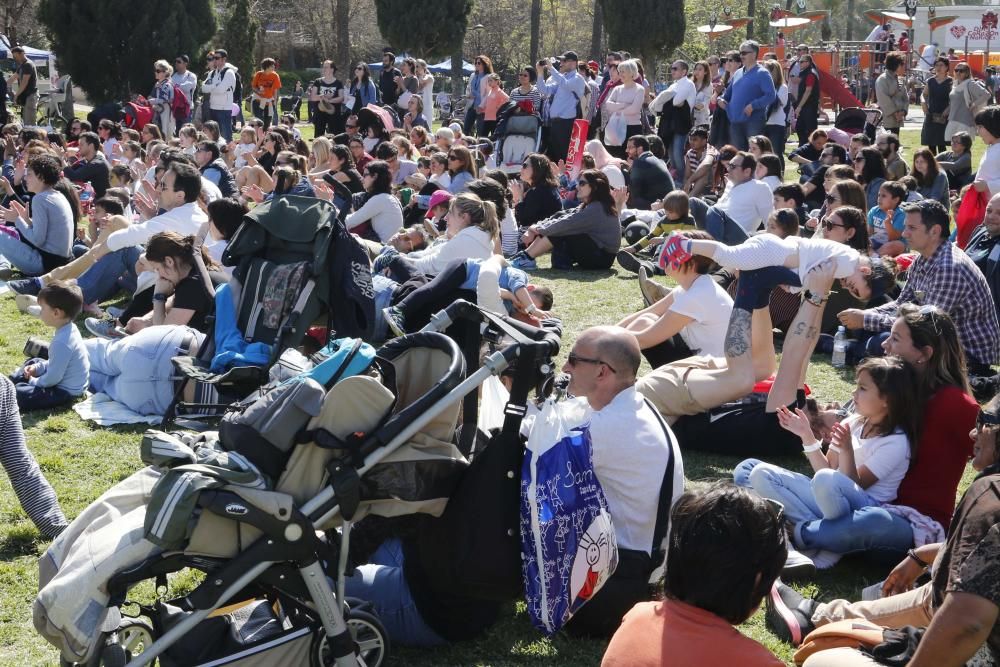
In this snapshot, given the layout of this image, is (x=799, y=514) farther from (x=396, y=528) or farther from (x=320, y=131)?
(x=320, y=131)

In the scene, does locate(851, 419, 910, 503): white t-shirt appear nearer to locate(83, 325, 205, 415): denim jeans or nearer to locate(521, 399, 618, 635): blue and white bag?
locate(521, 399, 618, 635): blue and white bag

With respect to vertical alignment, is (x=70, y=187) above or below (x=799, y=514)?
above

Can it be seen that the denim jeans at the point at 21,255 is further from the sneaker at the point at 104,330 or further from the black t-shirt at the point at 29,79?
the black t-shirt at the point at 29,79

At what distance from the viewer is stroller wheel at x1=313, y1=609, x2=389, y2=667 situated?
3.85 meters

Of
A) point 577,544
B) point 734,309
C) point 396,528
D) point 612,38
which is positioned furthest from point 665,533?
point 612,38

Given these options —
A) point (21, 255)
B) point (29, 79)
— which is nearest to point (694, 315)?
point (21, 255)

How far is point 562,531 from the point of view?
374cm

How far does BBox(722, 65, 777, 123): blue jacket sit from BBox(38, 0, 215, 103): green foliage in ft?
56.9

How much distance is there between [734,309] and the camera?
21.0ft

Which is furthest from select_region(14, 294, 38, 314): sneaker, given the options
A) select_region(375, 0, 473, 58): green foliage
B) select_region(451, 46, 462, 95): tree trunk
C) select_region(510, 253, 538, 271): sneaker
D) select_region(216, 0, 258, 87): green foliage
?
select_region(216, 0, 258, 87): green foliage

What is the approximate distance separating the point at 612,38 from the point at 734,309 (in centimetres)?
3050

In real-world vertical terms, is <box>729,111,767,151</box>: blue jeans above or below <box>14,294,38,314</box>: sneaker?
above

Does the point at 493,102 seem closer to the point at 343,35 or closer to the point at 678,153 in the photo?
the point at 678,153

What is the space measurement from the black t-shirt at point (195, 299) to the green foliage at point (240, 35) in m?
29.6
